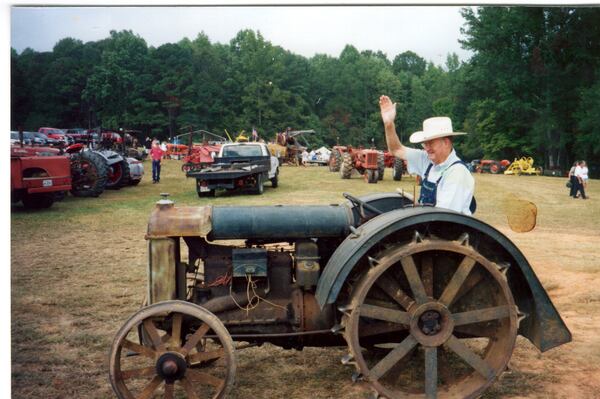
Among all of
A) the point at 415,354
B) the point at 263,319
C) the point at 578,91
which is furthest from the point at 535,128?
the point at 263,319

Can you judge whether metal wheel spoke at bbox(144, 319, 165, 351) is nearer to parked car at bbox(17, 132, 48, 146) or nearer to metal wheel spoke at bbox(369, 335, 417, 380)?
metal wheel spoke at bbox(369, 335, 417, 380)

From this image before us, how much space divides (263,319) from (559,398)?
76.1 inches

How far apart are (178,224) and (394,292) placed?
134 centimetres

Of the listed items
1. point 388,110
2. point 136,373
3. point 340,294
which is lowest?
point 136,373

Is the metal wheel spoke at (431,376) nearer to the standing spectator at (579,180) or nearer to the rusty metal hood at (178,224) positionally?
the rusty metal hood at (178,224)

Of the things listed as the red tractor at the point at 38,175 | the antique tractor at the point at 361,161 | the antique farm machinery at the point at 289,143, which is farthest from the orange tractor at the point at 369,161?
the red tractor at the point at 38,175

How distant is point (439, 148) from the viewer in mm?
3504

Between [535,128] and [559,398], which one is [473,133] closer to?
[535,128]

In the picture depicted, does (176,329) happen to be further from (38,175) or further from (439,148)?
(38,175)

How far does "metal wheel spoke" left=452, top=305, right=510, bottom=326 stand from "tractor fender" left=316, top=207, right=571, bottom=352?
0.73ft

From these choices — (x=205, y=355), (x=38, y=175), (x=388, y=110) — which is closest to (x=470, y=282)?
(x=388, y=110)

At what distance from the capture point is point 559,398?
3.46 metres

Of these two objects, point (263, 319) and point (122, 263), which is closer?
point (263, 319)

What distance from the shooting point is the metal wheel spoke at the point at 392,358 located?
10.0 feet
